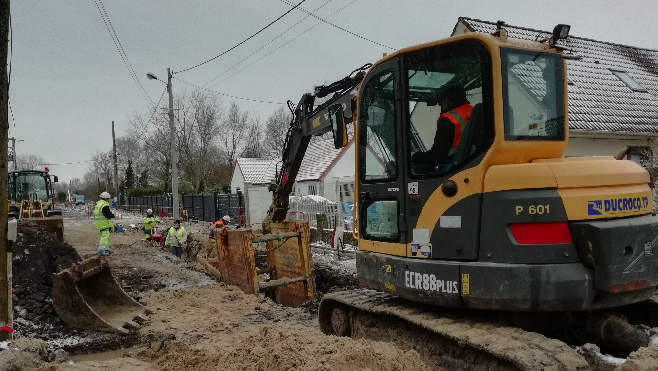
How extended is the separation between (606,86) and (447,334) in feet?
48.9

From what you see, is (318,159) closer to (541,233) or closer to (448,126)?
(448,126)

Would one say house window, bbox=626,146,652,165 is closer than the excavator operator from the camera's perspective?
No

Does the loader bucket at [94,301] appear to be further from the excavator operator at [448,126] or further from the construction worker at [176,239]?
the construction worker at [176,239]

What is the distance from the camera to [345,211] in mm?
15219

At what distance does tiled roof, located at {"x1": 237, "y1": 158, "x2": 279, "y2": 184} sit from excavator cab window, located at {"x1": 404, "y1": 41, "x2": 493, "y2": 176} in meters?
28.1

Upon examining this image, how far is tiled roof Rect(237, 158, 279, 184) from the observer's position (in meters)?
32.5

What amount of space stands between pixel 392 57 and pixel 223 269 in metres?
6.34

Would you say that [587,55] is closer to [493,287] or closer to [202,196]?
[493,287]

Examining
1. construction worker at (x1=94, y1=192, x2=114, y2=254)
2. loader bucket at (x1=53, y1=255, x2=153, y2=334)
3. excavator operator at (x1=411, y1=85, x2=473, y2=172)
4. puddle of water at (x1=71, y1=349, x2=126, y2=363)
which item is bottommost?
puddle of water at (x1=71, y1=349, x2=126, y2=363)

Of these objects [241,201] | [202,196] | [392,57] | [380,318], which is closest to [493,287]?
[380,318]

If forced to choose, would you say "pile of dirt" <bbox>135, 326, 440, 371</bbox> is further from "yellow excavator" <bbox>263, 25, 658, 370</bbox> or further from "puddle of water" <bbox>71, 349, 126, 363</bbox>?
"puddle of water" <bbox>71, 349, 126, 363</bbox>

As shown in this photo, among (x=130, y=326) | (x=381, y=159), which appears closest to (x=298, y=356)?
(x=381, y=159)

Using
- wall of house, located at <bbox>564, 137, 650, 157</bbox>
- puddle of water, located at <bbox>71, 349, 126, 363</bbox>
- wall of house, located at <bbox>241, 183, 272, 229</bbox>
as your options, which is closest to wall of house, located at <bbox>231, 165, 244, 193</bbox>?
wall of house, located at <bbox>241, 183, 272, 229</bbox>

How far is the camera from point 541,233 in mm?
3318
